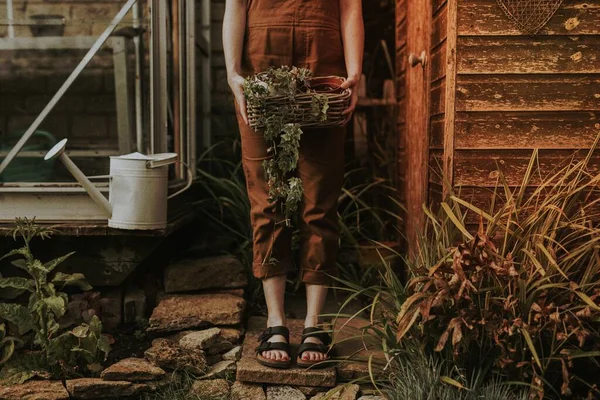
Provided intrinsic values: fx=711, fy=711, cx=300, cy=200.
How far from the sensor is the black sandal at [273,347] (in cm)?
254

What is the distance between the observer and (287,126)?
2.42 m

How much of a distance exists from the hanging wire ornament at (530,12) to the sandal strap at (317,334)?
1.35 meters

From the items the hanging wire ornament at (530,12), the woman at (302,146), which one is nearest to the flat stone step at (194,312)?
the woman at (302,146)

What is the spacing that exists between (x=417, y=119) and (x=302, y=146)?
940 millimetres

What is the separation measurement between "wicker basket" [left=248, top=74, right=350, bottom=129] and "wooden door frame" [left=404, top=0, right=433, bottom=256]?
2.46 feet

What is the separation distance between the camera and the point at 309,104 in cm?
238

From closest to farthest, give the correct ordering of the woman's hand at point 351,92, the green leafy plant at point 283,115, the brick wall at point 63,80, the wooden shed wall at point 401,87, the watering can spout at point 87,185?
the green leafy plant at point 283,115 < the woman's hand at point 351,92 < the watering can spout at point 87,185 < the brick wall at point 63,80 < the wooden shed wall at point 401,87

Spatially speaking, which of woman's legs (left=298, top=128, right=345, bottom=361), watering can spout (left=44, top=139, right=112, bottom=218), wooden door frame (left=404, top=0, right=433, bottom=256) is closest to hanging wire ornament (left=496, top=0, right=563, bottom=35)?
wooden door frame (left=404, top=0, right=433, bottom=256)

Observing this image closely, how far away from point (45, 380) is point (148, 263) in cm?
108

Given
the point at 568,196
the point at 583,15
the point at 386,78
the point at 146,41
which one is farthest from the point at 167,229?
the point at 386,78

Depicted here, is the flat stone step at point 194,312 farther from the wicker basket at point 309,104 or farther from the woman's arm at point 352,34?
the woman's arm at point 352,34

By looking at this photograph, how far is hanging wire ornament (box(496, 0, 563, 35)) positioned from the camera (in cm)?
261

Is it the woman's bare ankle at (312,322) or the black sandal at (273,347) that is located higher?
the woman's bare ankle at (312,322)

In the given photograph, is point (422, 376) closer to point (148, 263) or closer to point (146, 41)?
point (148, 263)
